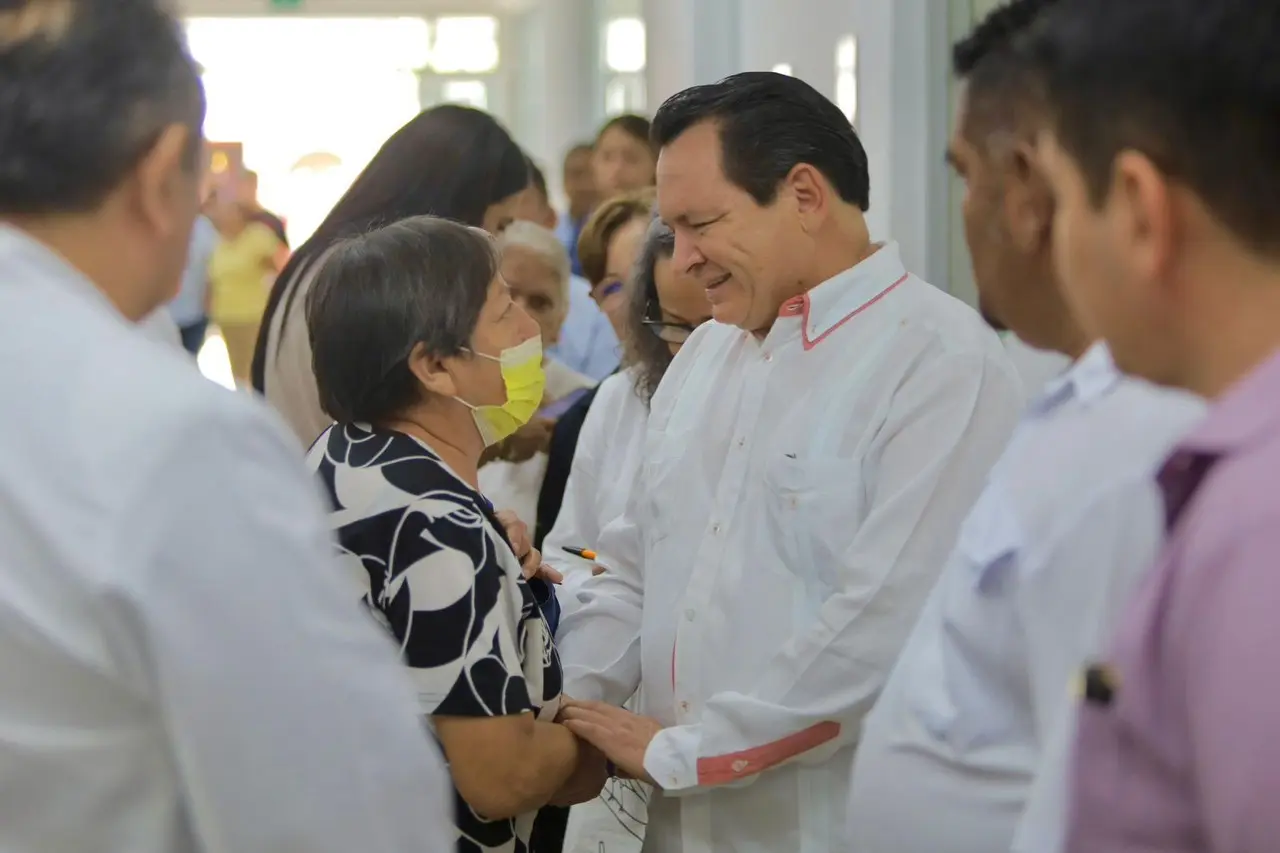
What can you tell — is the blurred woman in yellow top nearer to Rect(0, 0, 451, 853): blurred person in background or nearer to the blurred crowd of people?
the blurred crowd of people

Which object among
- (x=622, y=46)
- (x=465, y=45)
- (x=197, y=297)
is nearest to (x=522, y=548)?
(x=197, y=297)

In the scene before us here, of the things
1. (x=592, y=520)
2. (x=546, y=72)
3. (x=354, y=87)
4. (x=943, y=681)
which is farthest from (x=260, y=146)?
(x=943, y=681)

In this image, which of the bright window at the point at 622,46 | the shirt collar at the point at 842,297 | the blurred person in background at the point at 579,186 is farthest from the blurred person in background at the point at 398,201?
the bright window at the point at 622,46

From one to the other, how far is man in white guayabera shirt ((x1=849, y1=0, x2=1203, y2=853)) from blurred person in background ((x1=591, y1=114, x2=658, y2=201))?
4490 millimetres

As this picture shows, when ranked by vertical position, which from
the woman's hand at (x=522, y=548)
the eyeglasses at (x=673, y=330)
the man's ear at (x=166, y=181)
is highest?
the man's ear at (x=166, y=181)

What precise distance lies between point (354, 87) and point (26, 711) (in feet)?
53.2

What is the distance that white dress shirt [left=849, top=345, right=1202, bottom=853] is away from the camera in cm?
121

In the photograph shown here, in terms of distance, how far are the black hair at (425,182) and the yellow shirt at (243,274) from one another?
757 centimetres

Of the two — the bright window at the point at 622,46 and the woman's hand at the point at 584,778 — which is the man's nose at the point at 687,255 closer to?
the woman's hand at the point at 584,778

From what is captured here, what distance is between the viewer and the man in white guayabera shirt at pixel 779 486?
206 centimetres

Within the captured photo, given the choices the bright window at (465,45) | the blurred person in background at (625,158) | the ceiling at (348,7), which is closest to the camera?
the blurred person in background at (625,158)

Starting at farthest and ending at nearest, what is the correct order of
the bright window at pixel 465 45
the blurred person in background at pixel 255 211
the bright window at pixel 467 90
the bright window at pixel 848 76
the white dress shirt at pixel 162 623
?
the bright window at pixel 467 90, the bright window at pixel 465 45, the blurred person in background at pixel 255 211, the bright window at pixel 848 76, the white dress shirt at pixel 162 623

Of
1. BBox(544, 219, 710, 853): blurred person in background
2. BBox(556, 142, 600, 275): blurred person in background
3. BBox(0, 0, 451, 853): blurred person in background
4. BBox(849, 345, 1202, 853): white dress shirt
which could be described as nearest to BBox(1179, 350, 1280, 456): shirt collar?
BBox(849, 345, 1202, 853): white dress shirt

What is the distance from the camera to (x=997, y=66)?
1.45 m
